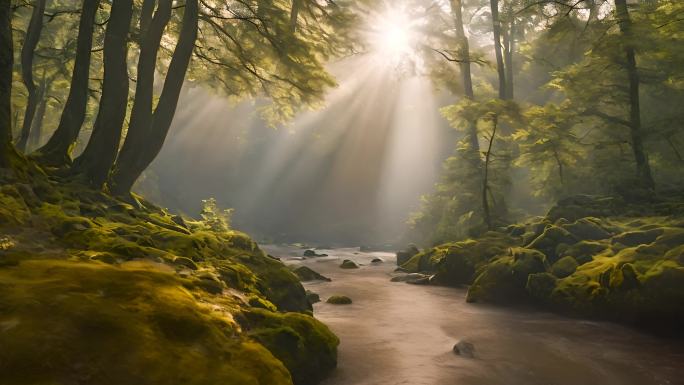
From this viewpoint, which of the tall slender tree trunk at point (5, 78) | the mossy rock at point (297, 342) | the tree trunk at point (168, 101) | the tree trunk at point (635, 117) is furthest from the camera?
A: the tree trunk at point (635, 117)

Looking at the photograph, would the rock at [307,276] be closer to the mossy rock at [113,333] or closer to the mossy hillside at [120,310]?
the mossy hillside at [120,310]

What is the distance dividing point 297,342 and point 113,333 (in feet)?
7.41

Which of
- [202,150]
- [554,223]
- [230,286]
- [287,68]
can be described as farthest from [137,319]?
[202,150]

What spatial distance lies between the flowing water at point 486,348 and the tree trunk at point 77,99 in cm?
629

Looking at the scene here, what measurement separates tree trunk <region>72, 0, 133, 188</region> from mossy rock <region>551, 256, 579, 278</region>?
10.6m

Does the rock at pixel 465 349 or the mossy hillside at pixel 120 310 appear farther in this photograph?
the rock at pixel 465 349

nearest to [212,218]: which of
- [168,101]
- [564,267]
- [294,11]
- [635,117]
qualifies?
[168,101]

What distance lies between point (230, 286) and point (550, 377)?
4395 millimetres

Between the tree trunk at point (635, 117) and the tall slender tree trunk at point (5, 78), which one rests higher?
the tree trunk at point (635, 117)

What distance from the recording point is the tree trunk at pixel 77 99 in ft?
28.7

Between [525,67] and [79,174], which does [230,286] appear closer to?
[79,174]

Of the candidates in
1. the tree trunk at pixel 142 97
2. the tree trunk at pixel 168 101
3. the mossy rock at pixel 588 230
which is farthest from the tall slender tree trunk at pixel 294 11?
the mossy rock at pixel 588 230

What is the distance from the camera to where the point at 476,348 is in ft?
22.9

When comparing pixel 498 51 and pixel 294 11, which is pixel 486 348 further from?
pixel 498 51
